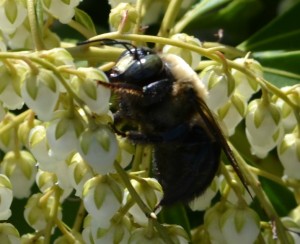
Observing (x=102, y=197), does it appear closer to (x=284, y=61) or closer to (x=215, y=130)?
(x=215, y=130)

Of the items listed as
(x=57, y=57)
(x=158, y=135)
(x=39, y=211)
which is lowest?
(x=39, y=211)

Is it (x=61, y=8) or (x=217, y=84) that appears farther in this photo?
(x=61, y=8)

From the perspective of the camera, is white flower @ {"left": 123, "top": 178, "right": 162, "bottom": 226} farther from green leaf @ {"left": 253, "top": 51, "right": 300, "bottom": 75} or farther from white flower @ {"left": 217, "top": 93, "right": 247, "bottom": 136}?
green leaf @ {"left": 253, "top": 51, "right": 300, "bottom": 75}

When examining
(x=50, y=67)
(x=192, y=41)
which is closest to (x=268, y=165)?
(x=192, y=41)

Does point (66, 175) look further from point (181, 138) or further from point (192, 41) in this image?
point (192, 41)

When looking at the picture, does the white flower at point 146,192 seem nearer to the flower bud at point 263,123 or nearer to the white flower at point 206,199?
the white flower at point 206,199

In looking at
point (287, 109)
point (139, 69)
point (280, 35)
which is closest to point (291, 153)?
point (287, 109)
